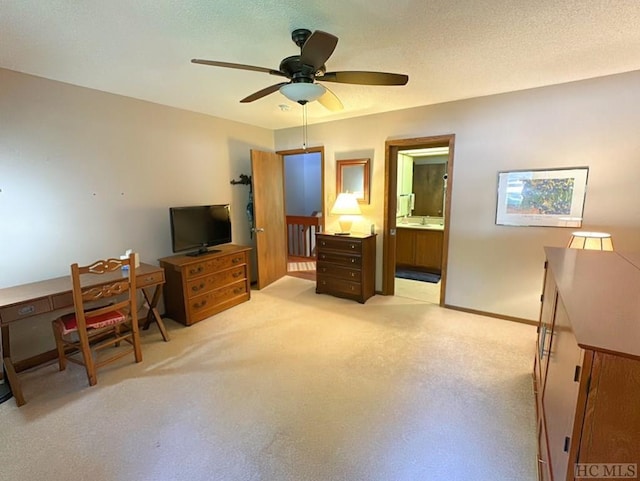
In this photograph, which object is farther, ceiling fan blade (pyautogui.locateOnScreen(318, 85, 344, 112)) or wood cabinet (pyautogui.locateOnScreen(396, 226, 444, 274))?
wood cabinet (pyautogui.locateOnScreen(396, 226, 444, 274))

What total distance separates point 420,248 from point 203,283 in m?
3.61

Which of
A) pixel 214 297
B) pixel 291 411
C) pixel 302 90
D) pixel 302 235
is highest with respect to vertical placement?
pixel 302 90

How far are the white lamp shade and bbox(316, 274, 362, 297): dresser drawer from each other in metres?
0.92

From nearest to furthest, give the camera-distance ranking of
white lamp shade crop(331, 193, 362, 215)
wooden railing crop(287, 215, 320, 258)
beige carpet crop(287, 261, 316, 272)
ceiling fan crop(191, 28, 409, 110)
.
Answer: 1. ceiling fan crop(191, 28, 409, 110)
2. white lamp shade crop(331, 193, 362, 215)
3. beige carpet crop(287, 261, 316, 272)
4. wooden railing crop(287, 215, 320, 258)

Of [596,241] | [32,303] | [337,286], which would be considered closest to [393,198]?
[337,286]

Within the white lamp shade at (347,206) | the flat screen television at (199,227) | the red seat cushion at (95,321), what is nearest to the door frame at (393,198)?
the white lamp shade at (347,206)

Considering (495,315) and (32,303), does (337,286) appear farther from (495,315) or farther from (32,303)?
(32,303)

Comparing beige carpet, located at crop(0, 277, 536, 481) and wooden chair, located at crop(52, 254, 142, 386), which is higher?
wooden chair, located at crop(52, 254, 142, 386)

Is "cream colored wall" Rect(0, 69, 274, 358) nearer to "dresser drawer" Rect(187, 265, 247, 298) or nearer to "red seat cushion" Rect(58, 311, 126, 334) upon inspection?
"red seat cushion" Rect(58, 311, 126, 334)

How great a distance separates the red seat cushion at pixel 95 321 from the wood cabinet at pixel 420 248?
433 cm

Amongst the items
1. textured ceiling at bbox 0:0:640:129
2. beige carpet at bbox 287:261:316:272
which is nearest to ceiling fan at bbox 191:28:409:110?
textured ceiling at bbox 0:0:640:129

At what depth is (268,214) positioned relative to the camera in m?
4.52

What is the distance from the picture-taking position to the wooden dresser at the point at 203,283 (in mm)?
3258

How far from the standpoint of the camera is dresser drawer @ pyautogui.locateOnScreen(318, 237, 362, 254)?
385 centimetres
